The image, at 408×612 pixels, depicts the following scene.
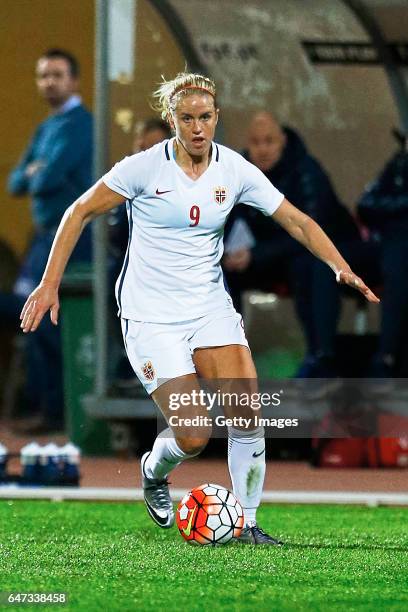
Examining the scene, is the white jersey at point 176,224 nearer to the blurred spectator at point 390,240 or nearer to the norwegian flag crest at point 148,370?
the norwegian flag crest at point 148,370

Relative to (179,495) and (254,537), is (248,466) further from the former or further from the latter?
(179,495)

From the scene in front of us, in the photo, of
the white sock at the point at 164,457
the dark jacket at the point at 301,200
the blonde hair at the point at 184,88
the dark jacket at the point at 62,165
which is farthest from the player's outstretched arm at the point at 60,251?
the dark jacket at the point at 62,165

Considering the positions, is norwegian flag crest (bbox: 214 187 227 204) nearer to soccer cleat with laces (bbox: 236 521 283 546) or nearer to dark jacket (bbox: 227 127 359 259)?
soccer cleat with laces (bbox: 236 521 283 546)

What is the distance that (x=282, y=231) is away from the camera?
11172mm

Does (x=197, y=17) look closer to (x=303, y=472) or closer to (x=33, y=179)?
(x=33, y=179)

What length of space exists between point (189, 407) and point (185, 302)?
49cm

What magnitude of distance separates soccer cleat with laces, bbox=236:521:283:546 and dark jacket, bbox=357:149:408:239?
4212 millimetres

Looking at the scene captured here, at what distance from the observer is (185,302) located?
7270 millimetres

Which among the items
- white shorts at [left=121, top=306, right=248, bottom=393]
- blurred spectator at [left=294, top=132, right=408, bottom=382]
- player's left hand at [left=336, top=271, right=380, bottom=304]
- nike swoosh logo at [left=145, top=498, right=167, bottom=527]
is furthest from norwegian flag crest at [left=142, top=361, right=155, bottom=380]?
blurred spectator at [left=294, top=132, right=408, bottom=382]

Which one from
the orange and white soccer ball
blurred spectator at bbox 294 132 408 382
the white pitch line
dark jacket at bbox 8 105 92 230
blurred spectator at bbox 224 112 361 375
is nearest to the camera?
the orange and white soccer ball

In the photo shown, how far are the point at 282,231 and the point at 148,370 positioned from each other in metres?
4.08

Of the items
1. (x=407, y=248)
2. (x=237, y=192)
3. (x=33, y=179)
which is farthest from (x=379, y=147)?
(x=237, y=192)

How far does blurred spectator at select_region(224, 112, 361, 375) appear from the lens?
36.2 ft

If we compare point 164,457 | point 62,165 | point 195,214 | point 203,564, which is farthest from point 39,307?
point 62,165
